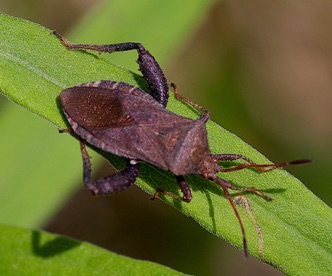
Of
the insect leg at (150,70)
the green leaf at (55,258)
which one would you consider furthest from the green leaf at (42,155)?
the green leaf at (55,258)

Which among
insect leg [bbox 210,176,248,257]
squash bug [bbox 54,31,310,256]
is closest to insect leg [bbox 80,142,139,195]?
squash bug [bbox 54,31,310,256]

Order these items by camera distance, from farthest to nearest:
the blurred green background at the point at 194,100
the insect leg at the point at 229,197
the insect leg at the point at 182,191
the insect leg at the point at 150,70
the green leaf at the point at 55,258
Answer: the blurred green background at the point at 194,100 → the insect leg at the point at 150,70 → the insect leg at the point at 182,191 → the insect leg at the point at 229,197 → the green leaf at the point at 55,258

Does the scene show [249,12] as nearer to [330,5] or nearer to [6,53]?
[330,5]

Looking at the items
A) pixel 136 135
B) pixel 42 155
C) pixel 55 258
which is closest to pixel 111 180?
pixel 136 135

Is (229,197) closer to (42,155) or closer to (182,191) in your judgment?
(182,191)

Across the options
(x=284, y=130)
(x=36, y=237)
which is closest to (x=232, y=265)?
(x=284, y=130)

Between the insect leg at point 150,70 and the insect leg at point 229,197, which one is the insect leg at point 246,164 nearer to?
the insect leg at point 229,197

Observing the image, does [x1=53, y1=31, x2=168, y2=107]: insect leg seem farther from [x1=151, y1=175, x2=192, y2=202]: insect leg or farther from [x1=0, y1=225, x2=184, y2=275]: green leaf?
[x1=0, y1=225, x2=184, y2=275]: green leaf
